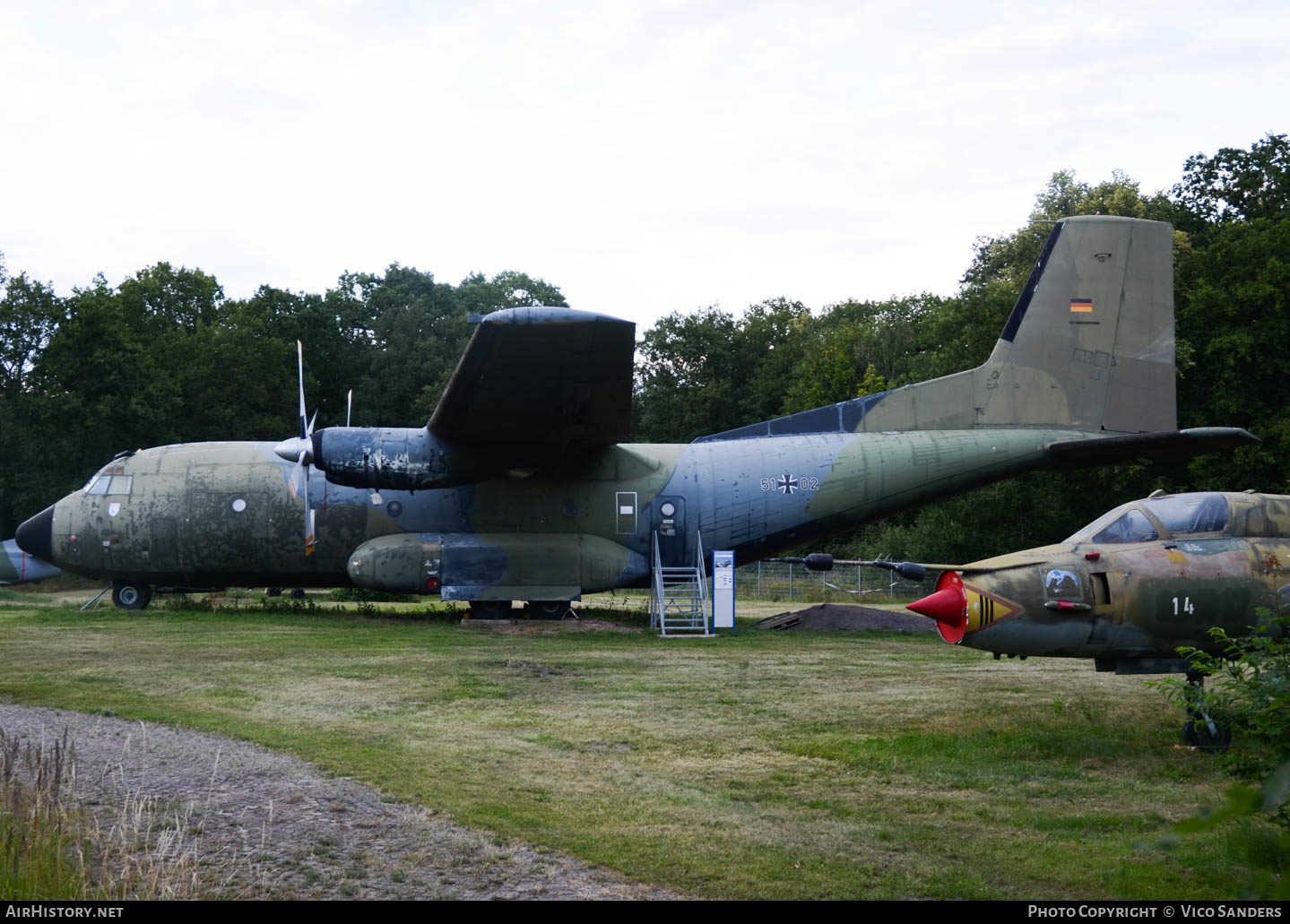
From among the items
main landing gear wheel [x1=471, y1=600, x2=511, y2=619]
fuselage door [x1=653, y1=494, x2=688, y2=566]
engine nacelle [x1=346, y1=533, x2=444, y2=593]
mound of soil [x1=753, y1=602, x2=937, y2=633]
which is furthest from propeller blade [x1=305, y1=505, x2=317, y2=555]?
mound of soil [x1=753, y1=602, x2=937, y2=633]

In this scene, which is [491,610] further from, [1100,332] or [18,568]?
[1100,332]

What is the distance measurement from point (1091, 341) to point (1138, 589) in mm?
11756

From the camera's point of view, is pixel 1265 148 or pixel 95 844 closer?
pixel 95 844

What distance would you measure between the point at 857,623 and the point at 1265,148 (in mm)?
29157

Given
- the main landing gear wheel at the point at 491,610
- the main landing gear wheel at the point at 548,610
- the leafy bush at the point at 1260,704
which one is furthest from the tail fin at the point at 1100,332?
the leafy bush at the point at 1260,704

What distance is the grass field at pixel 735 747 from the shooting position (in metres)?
5.65

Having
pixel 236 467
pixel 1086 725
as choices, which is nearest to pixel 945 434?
pixel 1086 725

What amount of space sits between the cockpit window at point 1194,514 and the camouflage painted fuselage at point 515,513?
9.98m

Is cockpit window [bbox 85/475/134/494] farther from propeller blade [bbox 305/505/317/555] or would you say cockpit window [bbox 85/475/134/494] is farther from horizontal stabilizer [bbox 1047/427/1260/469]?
horizontal stabilizer [bbox 1047/427/1260/469]

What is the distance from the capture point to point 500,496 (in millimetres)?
19703

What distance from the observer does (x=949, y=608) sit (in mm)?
8562

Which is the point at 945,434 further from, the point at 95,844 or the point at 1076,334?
the point at 95,844

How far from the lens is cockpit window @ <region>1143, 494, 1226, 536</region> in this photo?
9.34 m

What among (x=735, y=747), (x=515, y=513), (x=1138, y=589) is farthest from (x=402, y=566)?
(x=1138, y=589)
